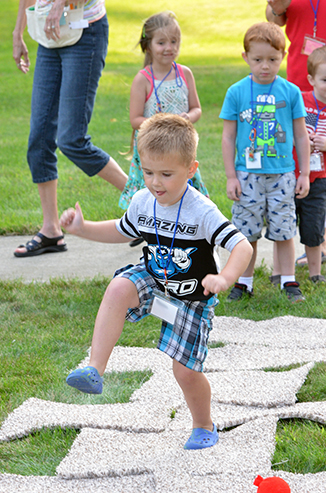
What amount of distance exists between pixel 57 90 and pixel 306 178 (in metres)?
1.90

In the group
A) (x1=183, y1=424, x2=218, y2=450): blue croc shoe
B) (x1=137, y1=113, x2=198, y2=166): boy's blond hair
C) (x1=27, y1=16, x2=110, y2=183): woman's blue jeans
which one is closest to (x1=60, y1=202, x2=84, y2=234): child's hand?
(x1=137, y1=113, x2=198, y2=166): boy's blond hair

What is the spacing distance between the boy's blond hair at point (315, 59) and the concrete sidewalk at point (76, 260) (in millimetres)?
1407

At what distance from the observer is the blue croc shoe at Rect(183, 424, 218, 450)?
2381 millimetres

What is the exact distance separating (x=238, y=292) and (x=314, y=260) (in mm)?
629

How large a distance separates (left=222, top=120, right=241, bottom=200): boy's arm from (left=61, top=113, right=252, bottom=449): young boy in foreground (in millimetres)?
1570

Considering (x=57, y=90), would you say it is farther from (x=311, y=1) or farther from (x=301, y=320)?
(x=301, y=320)

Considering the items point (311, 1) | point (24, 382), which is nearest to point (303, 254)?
point (311, 1)

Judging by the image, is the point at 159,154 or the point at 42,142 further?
the point at 42,142

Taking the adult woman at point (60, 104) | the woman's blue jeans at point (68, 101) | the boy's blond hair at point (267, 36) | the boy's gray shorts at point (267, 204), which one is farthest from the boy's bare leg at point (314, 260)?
the woman's blue jeans at point (68, 101)

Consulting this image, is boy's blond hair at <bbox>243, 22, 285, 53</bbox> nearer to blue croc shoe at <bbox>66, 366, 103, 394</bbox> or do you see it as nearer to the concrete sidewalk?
the concrete sidewalk

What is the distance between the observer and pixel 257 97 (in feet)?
A: 12.8

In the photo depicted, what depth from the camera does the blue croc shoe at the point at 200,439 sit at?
7.81 ft

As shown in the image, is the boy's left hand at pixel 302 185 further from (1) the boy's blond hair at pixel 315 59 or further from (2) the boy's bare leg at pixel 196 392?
(2) the boy's bare leg at pixel 196 392

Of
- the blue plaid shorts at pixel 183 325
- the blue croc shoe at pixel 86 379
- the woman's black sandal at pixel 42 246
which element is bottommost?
the woman's black sandal at pixel 42 246
